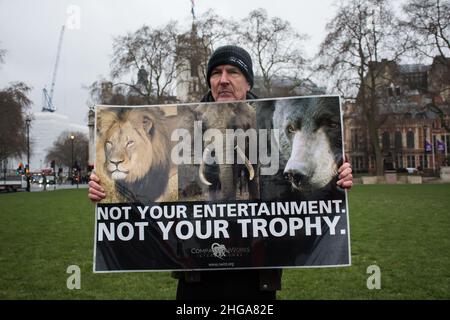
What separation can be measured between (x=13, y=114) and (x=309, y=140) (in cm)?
3227

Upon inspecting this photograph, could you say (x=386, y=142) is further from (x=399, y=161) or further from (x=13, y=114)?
(x=13, y=114)

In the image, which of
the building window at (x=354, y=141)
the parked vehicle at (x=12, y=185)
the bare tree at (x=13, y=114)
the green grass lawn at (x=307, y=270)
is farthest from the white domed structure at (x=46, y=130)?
the green grass lawn at (x=307, y=270)

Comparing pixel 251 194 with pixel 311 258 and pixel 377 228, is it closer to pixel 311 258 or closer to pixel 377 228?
pixel 311 258

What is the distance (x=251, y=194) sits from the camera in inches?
82.5

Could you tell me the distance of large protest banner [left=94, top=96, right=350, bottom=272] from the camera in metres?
2.07

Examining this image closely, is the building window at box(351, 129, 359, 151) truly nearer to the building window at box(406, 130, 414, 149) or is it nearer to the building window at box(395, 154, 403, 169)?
the building window at box(395, 154, 403, 169)

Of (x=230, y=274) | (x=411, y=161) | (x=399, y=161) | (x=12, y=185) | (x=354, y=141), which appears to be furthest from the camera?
(x=411, y=161)

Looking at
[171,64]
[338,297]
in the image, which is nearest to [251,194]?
[338,297]

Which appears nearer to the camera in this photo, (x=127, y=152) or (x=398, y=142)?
(x=127, y=152)

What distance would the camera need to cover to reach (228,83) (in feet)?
7.18

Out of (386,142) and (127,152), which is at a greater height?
(386,142)

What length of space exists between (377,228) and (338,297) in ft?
15.4

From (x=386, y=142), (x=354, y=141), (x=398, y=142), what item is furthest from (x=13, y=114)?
(x=398, y=142)

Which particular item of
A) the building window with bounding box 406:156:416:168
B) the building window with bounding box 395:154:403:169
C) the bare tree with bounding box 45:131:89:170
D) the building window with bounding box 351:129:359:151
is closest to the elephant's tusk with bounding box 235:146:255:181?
the building window with bounding box 351:129:359:151
